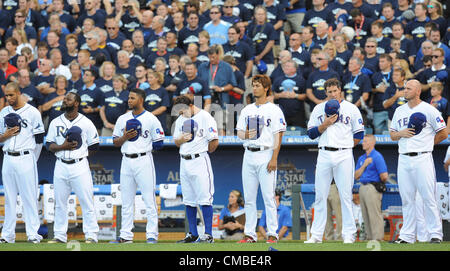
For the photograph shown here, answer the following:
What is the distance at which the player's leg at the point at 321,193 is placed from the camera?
8.96 m

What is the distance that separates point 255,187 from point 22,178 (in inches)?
122

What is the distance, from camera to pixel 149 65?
1392cm

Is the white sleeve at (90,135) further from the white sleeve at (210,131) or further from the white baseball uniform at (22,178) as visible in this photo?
the white sleeve at (210,131)

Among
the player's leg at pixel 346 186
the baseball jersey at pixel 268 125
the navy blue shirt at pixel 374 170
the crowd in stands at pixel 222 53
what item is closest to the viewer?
the player's leg at pixel 346 186

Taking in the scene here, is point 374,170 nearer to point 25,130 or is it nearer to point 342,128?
point 342,128

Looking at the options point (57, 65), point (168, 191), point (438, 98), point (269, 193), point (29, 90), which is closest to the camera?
point (269, 193)

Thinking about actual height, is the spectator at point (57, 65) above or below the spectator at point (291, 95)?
above

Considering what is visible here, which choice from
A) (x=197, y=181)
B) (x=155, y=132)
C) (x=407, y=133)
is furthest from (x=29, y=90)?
(x=407, y=133)

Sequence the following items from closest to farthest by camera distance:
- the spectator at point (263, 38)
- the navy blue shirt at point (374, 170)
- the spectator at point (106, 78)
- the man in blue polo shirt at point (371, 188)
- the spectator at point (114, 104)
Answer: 1. the man in blue polo shirt at point (371, 188)
2. the navy blue shirt at point (374, 170)
3. the spectator at point (114, 104)
4. the spectator at point (106, 78)
5. the spectator at point (263, 38)

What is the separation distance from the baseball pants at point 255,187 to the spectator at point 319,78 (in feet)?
11.2

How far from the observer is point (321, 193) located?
898 centimetres

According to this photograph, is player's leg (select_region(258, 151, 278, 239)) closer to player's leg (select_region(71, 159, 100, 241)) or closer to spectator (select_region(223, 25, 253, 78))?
player's leg (select_region(71, 159, 100, 241))

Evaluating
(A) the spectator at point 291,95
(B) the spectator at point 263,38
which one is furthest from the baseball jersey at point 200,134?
(B) the spectator at point 263,38
